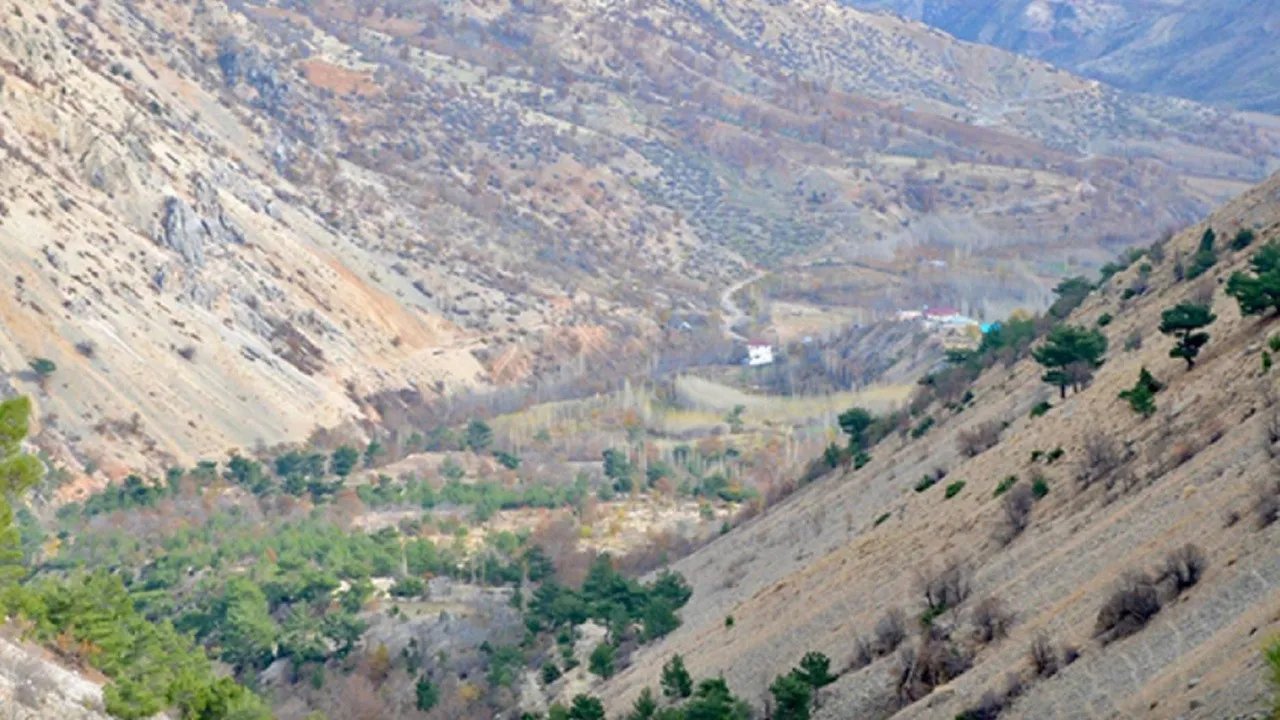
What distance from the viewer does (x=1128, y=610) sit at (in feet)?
104

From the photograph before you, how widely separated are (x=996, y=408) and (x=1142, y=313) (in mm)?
5007

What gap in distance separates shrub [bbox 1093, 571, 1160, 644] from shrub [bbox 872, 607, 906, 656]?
22.8ft

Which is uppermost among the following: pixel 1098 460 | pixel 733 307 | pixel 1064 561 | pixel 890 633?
pixel 1098 460

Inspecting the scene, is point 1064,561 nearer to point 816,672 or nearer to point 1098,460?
point 1098,460

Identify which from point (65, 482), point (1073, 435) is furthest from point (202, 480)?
point (1073, 435)

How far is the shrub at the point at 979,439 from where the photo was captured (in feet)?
186

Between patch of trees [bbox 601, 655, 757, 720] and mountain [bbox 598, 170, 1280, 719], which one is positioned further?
patch of trees [bbox 601, 655, 757, 720]

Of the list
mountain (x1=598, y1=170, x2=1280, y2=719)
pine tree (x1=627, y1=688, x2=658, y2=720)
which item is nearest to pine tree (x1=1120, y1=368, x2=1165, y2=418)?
mountain (x1=598, y1=170, x2=1280, y2=719)

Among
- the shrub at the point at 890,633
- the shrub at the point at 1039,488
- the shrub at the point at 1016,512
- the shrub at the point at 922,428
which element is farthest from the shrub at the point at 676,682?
the shrub at the point at 922,428

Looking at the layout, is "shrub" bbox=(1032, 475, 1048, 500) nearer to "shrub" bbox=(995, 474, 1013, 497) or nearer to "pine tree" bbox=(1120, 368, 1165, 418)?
"shrub" bbox=(995, 474, 1013, 497)

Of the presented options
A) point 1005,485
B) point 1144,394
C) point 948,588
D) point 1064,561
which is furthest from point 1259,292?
point 948,588

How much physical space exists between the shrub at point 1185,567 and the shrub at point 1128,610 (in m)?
0.32

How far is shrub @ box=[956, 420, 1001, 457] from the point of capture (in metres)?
56.6

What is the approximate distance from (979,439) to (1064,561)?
20709 millimetres
